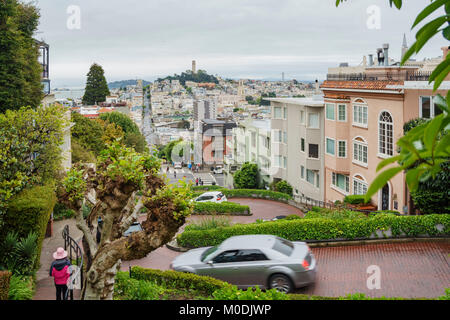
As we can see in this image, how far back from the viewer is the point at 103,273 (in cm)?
947

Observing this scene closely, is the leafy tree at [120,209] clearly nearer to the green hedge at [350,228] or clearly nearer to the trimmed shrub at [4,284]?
the trimmed shrub at [4,284]

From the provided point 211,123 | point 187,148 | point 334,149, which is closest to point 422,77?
point 334,149

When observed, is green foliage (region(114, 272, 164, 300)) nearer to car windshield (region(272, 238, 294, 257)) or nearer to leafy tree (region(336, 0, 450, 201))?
car windshield (region(272, 238, 294, 257))

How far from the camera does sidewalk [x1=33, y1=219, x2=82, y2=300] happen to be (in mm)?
12102

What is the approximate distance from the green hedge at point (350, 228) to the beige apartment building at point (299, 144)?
19169 millimetres

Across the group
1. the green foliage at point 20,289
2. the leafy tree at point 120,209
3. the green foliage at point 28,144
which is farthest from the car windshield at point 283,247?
the green foliage at point 28,144

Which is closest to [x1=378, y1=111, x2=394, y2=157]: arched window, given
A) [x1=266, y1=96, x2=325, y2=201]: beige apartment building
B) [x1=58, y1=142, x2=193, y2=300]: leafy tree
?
[x1=266, y1=96, x2=325, y2=201]: beige apartment building

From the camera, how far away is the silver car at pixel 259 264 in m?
12.0

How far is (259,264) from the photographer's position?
12.2 m

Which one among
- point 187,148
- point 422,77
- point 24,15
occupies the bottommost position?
point 187,148

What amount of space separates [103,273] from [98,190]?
1.78 metres
